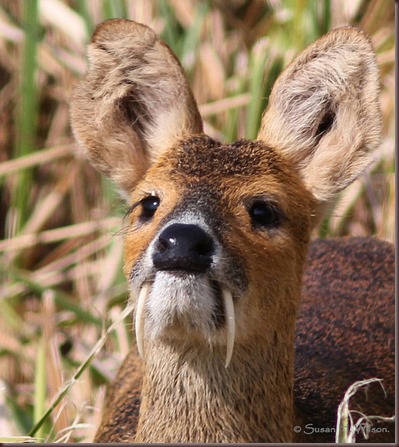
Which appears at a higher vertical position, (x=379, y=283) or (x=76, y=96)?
(x=76, y=96)

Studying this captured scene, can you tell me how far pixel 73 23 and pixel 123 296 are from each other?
202cm

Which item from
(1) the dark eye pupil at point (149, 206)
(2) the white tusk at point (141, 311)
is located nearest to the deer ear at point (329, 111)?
(1) the dark eye pupil at point (149, 206)

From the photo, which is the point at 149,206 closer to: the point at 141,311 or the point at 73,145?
the point at 141,311

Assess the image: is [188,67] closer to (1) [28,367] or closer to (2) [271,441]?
(1) [28,367]

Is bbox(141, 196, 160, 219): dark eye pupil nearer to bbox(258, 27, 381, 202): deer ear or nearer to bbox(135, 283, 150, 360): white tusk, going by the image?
bbox(135, 283, 150, 360): white tusk

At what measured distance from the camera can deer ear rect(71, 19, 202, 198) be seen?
15.6 feet

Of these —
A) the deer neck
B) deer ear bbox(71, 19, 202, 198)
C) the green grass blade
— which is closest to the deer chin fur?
the deer neck

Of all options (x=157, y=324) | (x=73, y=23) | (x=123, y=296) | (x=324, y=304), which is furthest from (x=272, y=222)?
(x=73, y=23)

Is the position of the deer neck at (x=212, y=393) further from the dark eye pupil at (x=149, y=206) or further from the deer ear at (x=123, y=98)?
the deer ear at (x=123, y=98)

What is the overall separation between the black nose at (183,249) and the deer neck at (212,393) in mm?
482

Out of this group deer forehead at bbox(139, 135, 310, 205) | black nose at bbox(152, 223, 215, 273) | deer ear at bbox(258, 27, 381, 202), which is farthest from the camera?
deer ear at bbox(258, 27, 381, 202)

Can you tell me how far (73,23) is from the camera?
786 cm

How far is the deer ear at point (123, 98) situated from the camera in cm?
475

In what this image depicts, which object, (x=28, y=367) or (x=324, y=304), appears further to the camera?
(x=28, y=367)
